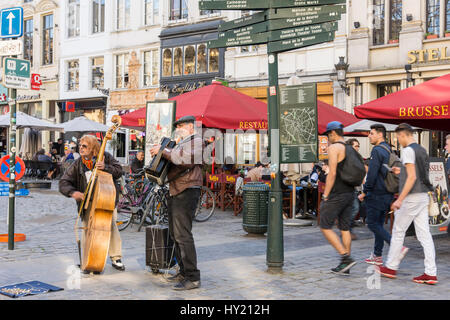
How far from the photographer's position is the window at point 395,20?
64.7 ft

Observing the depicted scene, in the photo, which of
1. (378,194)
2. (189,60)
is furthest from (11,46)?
(189,60)

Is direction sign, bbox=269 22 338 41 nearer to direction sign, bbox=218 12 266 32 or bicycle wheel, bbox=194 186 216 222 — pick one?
direction sign, bbox=218 12 266 32

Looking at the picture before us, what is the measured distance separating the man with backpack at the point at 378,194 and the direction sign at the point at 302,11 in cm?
169

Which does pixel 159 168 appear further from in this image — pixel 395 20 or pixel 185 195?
pixel 395 20

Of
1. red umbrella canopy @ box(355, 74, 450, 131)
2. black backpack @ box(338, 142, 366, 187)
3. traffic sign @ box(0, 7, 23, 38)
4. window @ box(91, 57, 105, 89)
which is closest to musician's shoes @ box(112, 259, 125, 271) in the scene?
black backpack @ box(338, 142, 366, 187)

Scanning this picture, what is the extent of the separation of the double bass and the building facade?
47.2ft

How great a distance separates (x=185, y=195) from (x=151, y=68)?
76.1ft

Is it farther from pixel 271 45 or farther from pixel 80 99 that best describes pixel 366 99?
pixel 80 99

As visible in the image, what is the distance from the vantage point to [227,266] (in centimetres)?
727

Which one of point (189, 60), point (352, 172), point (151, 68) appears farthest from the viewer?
point (151, 68)

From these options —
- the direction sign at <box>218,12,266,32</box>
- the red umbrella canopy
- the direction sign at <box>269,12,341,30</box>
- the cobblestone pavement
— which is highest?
the direction sign at <box>218,12,266,32</box>

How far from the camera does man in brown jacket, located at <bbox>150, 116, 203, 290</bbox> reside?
597 cm

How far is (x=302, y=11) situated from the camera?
6.94 m
